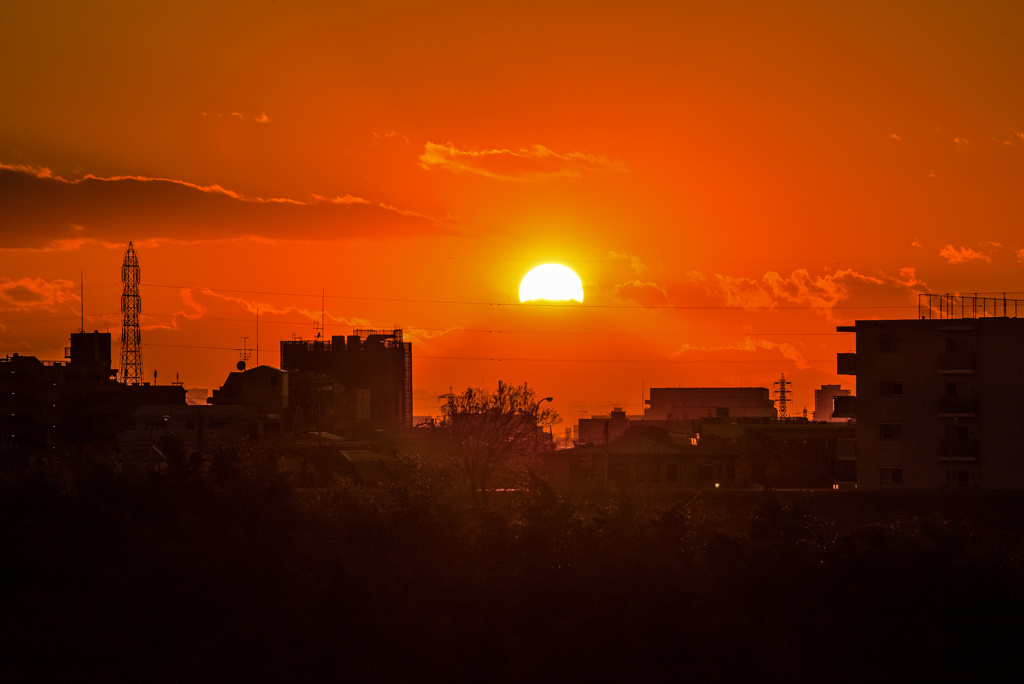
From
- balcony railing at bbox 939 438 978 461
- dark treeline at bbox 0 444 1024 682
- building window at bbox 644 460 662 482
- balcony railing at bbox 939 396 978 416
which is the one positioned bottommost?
dark treeline at bbox 0 444 1024 682

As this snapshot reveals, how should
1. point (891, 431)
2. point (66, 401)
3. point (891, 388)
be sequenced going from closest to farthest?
point (891, 431) → point (891, 388) → point (66, 401)

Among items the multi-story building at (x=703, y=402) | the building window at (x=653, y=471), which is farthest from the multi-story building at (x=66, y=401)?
the multi-story building at (x=703, y=402)

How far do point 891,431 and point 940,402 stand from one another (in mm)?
3109

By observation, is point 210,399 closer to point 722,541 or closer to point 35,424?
point 35,424

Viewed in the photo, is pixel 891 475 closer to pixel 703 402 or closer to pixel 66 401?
pixel 66 401

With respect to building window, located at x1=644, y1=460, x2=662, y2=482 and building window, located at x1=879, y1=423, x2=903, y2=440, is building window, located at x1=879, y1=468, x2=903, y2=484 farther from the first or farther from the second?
building window, located at x1=644, y1=460, x2=662, y2=482

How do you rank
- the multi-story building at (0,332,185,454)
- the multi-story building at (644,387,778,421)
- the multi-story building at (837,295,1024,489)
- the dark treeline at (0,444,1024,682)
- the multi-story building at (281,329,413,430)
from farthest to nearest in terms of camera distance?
1. the multi-story building at (644,387,778,421)
2. the multi-story building at (281,329,413,430)
3. the multi-story building at (0,332,185,454)
4. the multi-story building at (837,295,1024,489)
5. the dark treeline at (0,444,1024,682)

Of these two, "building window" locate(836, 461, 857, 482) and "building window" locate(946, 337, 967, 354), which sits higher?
"building window" locate(946, 337, 967, 354)

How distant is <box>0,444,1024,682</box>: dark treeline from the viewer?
102ft

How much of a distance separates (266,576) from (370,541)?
3.81 metres

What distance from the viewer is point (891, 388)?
61719 mm

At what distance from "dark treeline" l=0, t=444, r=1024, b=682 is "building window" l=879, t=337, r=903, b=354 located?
2212cm

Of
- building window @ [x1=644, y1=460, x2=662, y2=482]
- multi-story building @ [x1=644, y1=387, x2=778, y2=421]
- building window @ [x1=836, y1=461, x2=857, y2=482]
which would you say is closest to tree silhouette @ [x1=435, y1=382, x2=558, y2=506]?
building window @ [x1=644, y1=460, x2=662, y2=482]

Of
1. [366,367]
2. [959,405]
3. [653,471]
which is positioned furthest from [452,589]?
[366,367]
